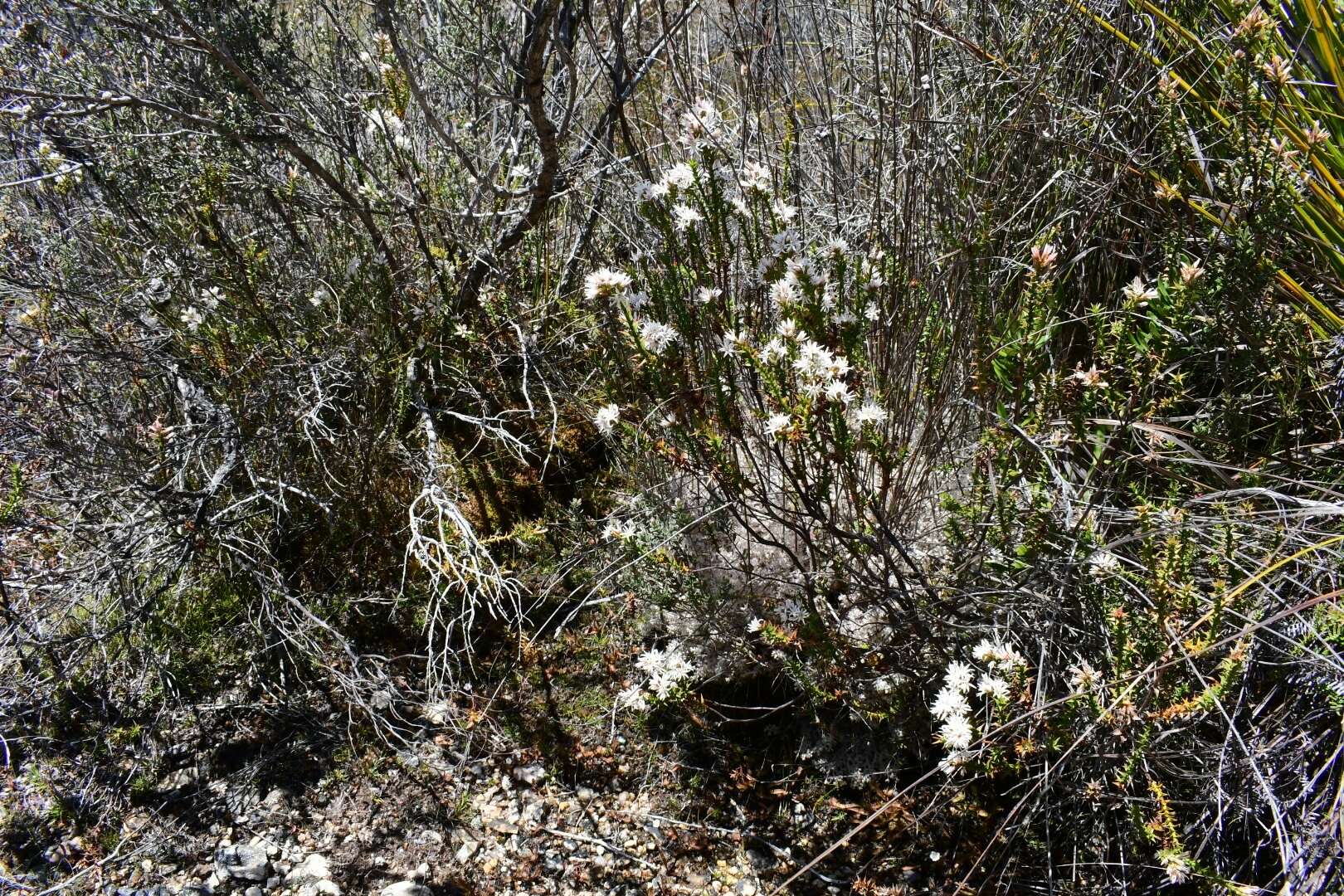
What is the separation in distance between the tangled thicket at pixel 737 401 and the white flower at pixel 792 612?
1 centimetres

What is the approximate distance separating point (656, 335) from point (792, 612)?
918 mm

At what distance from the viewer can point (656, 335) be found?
85.2 inches

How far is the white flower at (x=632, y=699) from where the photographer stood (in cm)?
253

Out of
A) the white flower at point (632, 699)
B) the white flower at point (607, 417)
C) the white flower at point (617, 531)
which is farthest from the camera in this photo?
the white flower at point (632, 699)

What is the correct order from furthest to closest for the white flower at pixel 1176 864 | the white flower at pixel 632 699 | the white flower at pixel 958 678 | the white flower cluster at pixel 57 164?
the white flower cluster at pixel 57 164 → the white flower at pixel 632 699 → the white flower at pixel 958 678 → the white flower at pixel 1176 864

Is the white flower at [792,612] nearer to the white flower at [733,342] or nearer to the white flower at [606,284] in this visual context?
the white flower at [733,342]

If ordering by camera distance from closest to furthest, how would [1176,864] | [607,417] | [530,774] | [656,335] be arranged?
[1176,864]
[656,335]
[607,417]
[530,774]

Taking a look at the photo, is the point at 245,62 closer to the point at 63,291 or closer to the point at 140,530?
the point at 63,291

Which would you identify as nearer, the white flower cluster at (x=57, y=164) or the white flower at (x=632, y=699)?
the white flower at (x=632, y=699)

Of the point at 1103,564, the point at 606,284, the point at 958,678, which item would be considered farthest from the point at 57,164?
the point at 1103,564

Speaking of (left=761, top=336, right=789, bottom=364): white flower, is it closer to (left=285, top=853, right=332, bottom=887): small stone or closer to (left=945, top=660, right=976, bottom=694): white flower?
(left=945, top=660, right=976, bottom=694): white flower

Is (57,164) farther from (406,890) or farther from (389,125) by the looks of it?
(406,890)

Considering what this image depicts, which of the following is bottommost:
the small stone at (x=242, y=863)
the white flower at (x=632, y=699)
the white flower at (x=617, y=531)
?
the small stone at (x=242, y=863)

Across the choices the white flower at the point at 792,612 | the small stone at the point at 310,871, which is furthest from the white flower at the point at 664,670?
the small stone at the point at 310,871
